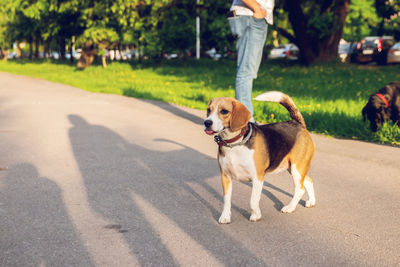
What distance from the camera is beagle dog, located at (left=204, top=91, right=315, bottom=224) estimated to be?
3.39 meters

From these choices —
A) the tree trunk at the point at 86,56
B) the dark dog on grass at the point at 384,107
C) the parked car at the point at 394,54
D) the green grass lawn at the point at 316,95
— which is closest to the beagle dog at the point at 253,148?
the green grass lawn at the point at 316,95

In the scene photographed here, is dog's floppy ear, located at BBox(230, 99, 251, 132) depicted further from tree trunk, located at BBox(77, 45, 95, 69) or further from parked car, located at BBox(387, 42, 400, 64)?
tree trunk, located at BBox(77, 45, 95, 69)

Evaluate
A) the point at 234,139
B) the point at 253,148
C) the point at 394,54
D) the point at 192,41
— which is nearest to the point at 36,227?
the point at 234,139

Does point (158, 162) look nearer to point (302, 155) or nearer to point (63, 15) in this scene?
point (302, 155)

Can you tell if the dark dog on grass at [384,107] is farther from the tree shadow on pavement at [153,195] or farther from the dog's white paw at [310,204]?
the dog's white paw at [310,204]

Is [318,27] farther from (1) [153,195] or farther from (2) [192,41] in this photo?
(1) [153,195]

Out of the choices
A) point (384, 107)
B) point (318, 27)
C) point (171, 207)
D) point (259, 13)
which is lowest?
point (171, 207)

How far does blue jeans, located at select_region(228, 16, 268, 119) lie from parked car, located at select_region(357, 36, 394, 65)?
2214cm

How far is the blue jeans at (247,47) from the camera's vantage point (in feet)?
21.7

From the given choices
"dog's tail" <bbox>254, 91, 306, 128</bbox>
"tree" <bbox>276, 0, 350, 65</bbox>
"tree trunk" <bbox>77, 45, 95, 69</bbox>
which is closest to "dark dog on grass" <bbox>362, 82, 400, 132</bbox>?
"dog's tail" <bbox>254, 91, 306, 128</bbox>

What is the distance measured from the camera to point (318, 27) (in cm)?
2077

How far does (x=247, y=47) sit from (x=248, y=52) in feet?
0.25

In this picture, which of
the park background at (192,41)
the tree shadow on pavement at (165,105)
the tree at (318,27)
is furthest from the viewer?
the tree at (318,27)

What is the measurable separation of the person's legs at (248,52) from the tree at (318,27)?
15129 mm
